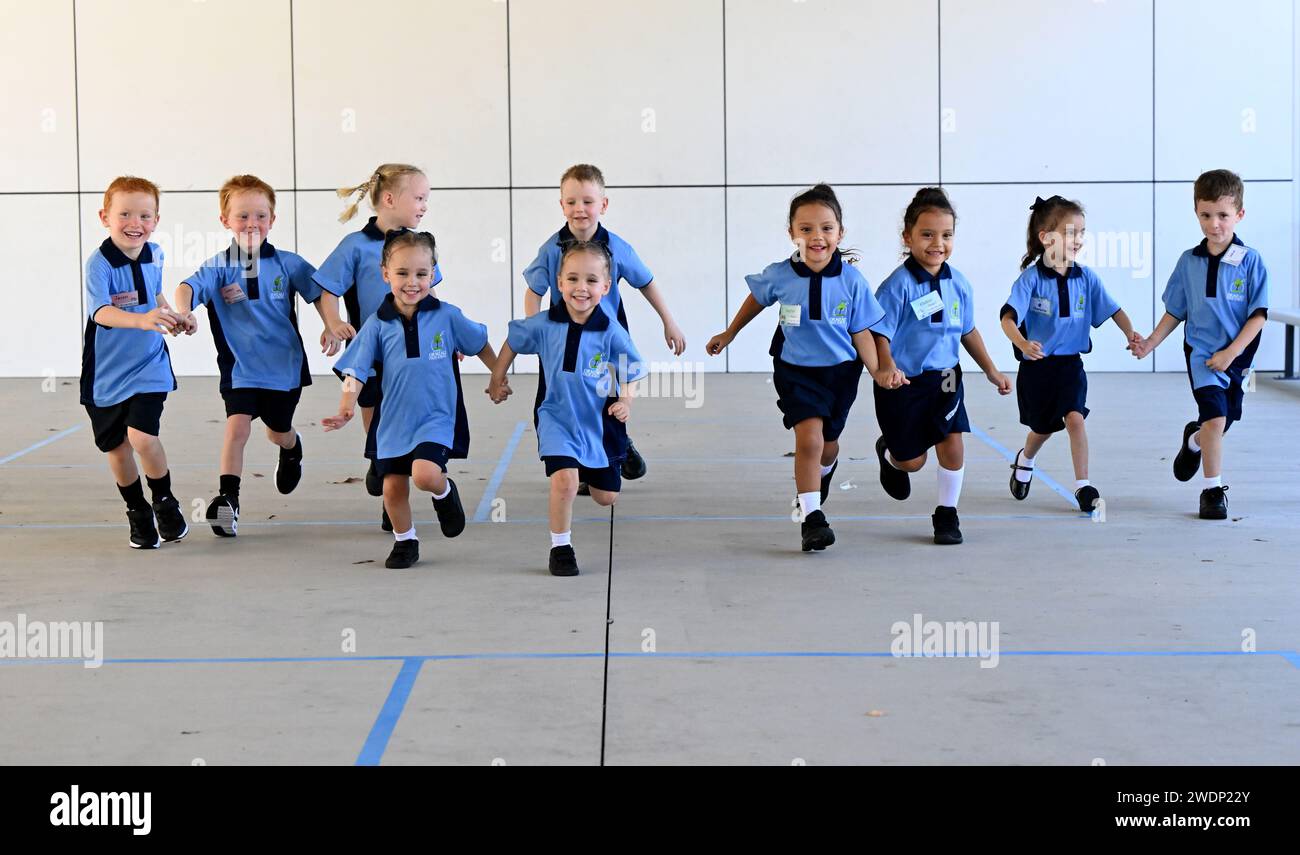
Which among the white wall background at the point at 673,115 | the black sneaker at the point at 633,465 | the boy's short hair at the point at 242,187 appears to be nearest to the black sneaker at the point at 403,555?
the boy's short hair at the point at 242,187

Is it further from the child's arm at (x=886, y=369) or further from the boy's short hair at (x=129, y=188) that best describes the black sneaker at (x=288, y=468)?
Result: the child's arm at (x=886, y=369)

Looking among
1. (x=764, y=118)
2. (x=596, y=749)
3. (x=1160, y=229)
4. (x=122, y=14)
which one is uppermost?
(x=122, y=14)

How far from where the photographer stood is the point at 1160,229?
13562 mm

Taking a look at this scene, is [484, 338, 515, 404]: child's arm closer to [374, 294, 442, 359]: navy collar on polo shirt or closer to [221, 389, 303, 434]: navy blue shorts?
[374, 294, 442, 359]: navy collar on polo shirt

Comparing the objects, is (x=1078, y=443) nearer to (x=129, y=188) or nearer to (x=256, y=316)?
(x=256, y=316)

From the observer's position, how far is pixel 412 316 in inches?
244

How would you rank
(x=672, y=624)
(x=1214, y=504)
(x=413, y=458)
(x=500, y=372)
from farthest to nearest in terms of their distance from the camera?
(x=1214, y=504), (x=500, y=372), (x=413, y=458), (x=672, y=624)

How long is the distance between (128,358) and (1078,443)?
4.36m

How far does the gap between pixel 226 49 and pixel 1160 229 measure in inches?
328

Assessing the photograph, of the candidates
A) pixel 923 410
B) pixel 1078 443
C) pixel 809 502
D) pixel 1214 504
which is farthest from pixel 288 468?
pixel 1214 504

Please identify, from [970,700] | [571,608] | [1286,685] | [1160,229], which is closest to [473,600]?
[571,608]

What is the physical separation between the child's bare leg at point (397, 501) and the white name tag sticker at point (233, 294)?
1231 millimetres

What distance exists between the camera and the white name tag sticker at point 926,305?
6.54 metres

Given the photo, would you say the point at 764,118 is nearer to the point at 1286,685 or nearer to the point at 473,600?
the point at 473,600
